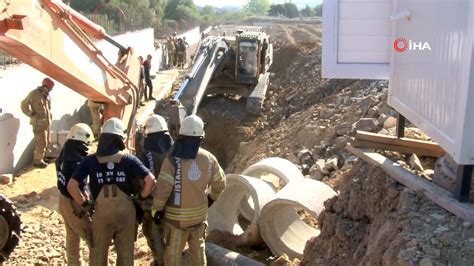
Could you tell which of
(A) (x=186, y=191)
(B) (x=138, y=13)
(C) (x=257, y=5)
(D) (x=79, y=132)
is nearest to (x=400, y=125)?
(A) (x=186, y=191)

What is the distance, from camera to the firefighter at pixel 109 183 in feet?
18.4

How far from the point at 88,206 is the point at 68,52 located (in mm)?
3084

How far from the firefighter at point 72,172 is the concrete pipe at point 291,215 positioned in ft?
6.51

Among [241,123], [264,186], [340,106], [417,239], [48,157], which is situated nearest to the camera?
[417,239]

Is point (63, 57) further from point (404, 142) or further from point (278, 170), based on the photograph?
point (404, 142)

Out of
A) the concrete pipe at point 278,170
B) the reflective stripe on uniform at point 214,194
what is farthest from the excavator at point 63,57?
the concrete pipe at point 278,170

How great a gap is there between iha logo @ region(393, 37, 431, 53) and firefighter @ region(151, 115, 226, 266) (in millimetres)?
1933

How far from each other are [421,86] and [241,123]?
38.9 ft

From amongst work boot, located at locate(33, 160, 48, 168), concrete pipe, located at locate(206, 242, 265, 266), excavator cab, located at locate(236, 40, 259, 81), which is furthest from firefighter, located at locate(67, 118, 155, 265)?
excavator cab, located at locate(236, 40, 259, 81)

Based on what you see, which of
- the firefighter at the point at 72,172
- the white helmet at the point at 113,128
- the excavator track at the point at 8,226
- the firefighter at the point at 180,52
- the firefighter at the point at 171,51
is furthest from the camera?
the firefighter at the point at 171,51

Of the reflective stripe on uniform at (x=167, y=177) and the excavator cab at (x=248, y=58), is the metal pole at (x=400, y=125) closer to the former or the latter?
the reflective stripe on uniform at (x=167, y=177)

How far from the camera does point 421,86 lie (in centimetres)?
482

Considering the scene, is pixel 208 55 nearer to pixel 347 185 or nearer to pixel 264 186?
pixel 264 186

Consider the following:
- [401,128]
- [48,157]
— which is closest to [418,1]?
[401,128]
